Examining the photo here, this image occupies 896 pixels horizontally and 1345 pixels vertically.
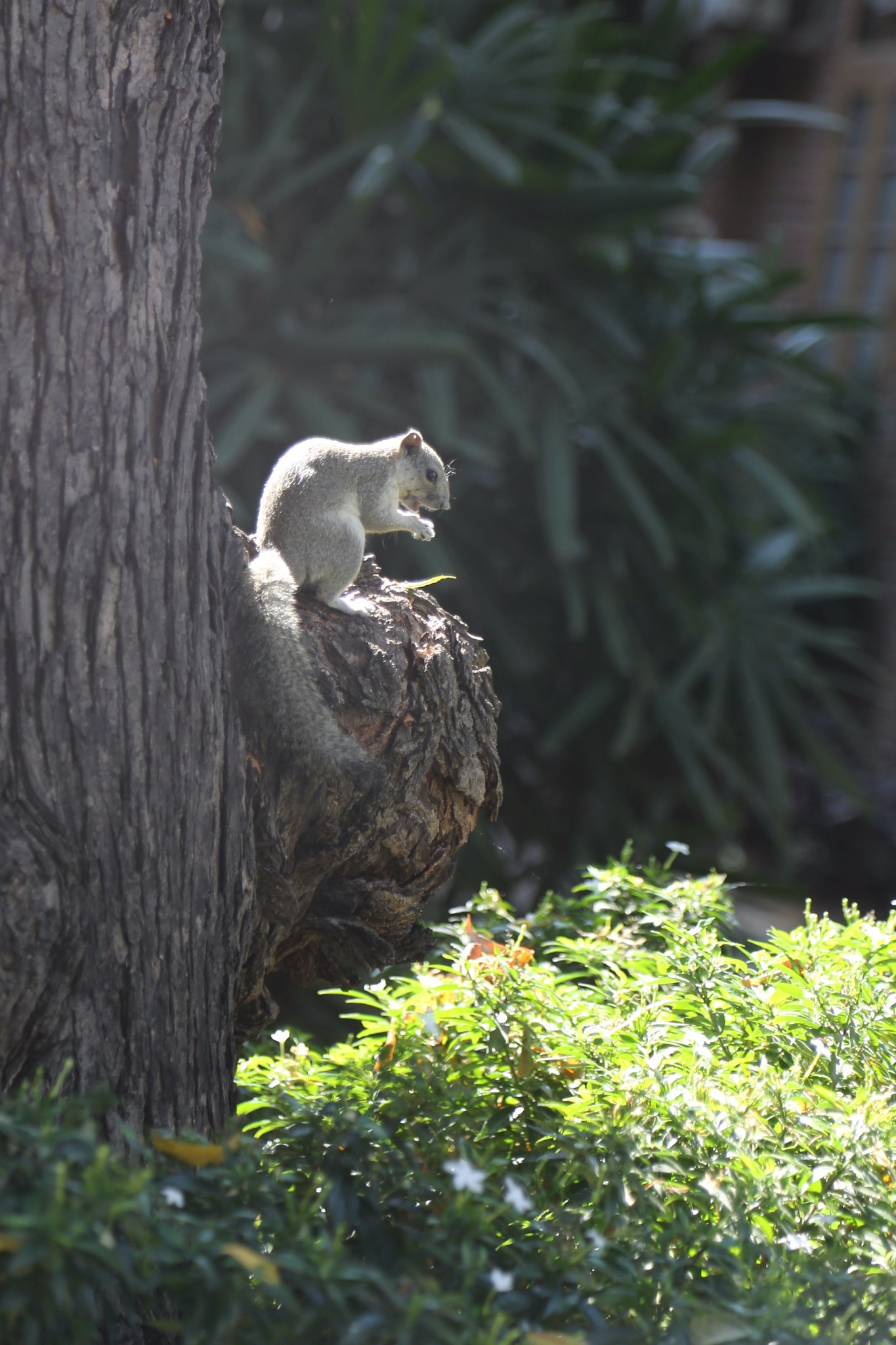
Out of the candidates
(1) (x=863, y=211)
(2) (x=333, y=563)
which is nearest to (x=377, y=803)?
(2) (x=333, y=563)

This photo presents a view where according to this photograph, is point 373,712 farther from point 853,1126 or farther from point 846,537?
point 846,537

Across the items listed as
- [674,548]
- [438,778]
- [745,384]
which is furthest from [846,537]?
[438,778]

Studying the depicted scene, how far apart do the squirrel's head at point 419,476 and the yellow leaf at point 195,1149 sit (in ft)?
5.10

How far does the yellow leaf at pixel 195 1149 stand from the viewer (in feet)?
3.97

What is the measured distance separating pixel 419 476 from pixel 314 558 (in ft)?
1.94

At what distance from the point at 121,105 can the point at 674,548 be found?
341 cm

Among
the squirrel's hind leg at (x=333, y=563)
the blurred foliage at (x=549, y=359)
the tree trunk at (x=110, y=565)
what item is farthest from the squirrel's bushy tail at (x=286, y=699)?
the blurred foliage at (x=549, y=359)

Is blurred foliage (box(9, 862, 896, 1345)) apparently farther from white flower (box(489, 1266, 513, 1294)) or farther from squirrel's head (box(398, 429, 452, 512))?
squirrel's head (box(398, 429, 452, 512))

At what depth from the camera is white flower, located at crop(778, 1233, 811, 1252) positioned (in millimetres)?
1328

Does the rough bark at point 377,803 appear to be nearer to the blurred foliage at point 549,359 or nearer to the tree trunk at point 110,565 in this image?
the tree trunk at point 110,565

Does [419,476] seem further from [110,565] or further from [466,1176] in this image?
[466,1176]

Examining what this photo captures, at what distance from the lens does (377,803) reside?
192 cm

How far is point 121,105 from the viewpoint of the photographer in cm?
148

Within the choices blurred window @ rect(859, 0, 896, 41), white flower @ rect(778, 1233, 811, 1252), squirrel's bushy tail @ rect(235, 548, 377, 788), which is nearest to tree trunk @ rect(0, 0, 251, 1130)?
squirrel's bushy tail @ rect(235, 548, 377, 788)
